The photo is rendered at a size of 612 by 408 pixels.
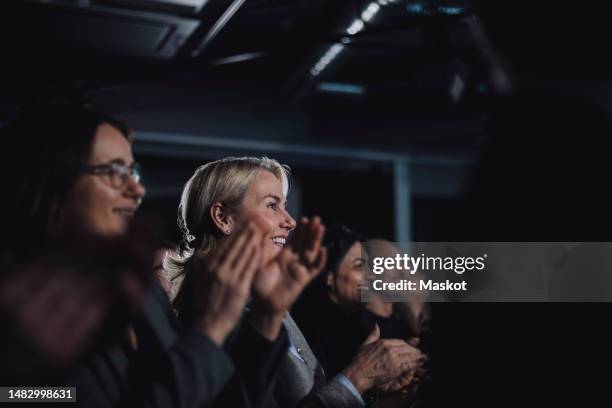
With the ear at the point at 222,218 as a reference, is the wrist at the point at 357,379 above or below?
below

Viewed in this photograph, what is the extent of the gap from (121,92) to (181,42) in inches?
48.5

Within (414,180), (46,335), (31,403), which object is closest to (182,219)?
(31,403)

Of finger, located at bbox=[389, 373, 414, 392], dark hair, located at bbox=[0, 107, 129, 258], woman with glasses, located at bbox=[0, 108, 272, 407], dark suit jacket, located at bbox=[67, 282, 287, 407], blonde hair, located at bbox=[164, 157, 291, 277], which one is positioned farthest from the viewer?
blonde hair, located at bbox=[164, 157, 291, 277]

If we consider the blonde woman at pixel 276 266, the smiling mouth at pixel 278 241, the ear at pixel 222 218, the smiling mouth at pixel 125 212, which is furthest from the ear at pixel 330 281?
the smiling mouth at pixel 125 212

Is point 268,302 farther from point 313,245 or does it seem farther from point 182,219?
point 182,219

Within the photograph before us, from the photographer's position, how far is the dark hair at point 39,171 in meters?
1.11

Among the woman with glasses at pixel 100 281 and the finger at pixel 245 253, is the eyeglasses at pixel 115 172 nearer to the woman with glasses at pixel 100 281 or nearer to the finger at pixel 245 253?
the woman with glasses at pixel 100 281

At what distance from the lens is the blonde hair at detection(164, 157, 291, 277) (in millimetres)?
1734

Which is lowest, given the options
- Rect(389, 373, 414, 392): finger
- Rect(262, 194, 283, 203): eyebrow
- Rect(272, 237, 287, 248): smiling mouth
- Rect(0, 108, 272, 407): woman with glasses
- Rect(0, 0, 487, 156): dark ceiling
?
Rect(389, 373, 414, 392): finger

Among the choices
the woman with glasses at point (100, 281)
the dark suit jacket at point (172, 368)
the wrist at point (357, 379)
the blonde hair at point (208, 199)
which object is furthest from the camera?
the blonde hair at point (208, 199)

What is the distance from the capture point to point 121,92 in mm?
4195

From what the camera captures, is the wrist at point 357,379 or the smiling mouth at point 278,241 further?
the smiling mouth at point 278,241
